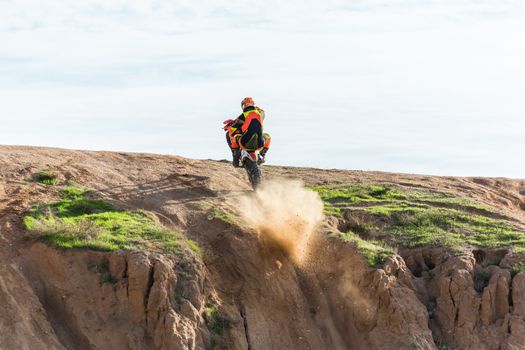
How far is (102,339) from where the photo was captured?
18688mm

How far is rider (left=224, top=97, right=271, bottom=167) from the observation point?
23.9 metres

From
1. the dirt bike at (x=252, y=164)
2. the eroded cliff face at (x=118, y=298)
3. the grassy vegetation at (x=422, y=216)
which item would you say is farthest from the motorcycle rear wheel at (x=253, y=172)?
the eroded cliff face at (x=118, y=298)

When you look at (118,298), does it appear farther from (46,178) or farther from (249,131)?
(249,131)

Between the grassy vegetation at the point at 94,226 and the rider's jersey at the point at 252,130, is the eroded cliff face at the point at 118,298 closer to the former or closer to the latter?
the grassy vegetation at the point at 94,226

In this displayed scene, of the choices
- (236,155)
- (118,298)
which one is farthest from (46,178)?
(118,298)

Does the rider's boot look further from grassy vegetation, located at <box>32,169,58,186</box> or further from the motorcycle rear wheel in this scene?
grassy vegetation, located at <box>32,169,58,186</box>

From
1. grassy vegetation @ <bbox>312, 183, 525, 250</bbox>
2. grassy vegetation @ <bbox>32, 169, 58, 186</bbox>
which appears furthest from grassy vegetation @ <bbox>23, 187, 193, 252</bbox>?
grassy vegetation @ <bbox>312, 183, 525, 250</bbox>

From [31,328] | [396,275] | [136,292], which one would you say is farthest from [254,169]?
[31,328]

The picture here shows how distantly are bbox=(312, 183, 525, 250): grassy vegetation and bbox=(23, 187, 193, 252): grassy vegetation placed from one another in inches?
177

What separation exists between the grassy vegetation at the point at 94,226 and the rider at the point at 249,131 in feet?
→ 9.84

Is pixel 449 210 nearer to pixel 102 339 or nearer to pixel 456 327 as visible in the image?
pixel 456 327

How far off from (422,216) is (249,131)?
4024 mm

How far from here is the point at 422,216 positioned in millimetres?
24500

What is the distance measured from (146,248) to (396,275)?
184 inches
